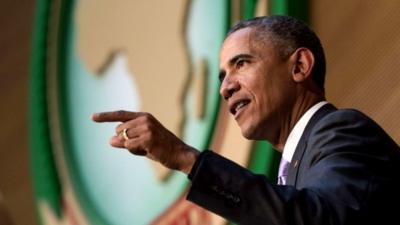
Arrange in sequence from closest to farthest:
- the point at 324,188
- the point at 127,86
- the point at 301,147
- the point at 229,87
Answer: the point at 324,188, the point at 301,147, the point at 229,87, the point at 127,86

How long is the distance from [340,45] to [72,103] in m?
0.87

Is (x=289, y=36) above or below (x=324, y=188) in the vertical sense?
above

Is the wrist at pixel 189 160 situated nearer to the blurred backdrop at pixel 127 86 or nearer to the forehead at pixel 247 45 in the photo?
the forehead at pixel 247 45

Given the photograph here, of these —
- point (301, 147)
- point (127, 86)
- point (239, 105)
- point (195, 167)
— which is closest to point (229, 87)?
point (239, 105)

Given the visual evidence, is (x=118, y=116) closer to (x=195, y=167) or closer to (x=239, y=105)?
(x=195, y=167)

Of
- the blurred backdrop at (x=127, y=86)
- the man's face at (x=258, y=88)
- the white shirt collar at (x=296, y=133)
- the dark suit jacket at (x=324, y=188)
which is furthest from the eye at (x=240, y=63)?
the blurred backdrop at (x=127, y=86)

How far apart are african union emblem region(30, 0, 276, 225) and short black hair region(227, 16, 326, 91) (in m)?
0.52

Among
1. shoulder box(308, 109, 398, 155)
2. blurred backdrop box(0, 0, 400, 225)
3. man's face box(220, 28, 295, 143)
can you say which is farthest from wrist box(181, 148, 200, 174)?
blurred backdrop box(0, 0, 400, 225)

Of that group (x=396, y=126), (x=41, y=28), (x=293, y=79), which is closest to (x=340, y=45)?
(x=396, y=126)

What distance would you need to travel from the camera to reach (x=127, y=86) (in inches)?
78.7

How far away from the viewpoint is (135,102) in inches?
77.1

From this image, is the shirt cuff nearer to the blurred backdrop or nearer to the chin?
the chin

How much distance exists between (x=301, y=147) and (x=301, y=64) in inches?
7.2

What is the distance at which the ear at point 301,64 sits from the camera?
3.43 ft
